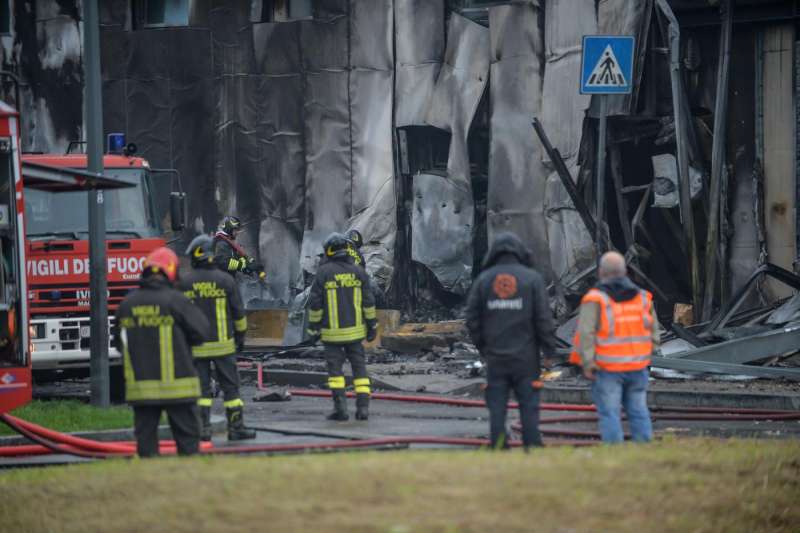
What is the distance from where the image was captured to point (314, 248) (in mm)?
24344

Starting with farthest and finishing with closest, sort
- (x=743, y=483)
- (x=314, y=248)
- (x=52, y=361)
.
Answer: (x=314, y=248) < (x=52, y=361) < (x=743, y=483)

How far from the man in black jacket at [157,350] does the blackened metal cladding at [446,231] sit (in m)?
12.9

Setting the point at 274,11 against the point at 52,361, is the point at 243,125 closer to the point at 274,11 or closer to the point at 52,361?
the point at 274,11

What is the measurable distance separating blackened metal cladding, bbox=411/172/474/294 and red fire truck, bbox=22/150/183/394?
6944mm

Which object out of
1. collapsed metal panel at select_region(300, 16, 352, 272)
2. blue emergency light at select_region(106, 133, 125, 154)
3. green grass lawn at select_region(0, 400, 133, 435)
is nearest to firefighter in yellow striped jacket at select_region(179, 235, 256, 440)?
green grass lawn at select_region(0, 400, 133, 435)

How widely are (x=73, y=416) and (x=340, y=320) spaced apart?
2.67 meters

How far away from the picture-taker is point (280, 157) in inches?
975

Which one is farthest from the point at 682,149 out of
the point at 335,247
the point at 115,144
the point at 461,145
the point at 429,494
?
the point at 429,494

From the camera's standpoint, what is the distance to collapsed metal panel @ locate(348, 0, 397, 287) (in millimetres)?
Result: 23625

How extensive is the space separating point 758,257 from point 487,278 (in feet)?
31.8

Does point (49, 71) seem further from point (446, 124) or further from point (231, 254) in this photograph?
point (231, 254)

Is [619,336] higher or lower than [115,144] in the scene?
lower

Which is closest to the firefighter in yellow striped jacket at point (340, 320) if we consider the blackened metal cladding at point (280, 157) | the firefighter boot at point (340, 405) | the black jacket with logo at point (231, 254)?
the firefighter boot at point (340, 405)

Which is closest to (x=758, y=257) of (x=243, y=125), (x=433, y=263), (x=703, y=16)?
(x=703, y=16)
